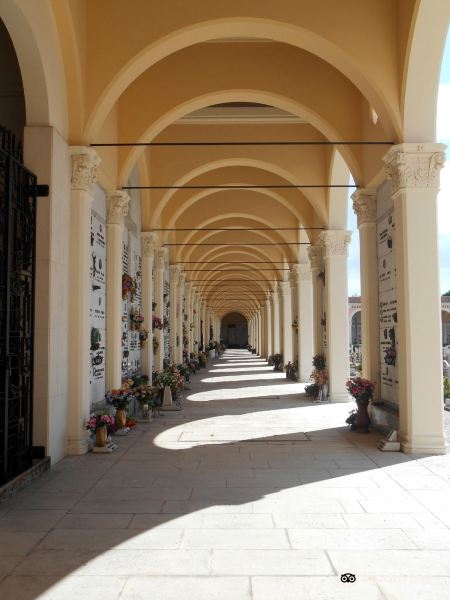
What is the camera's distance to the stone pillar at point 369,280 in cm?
1117

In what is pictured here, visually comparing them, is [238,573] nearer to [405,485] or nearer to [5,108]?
[405,485]

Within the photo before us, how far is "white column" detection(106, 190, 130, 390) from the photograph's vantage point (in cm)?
1129

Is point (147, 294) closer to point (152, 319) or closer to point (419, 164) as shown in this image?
point (152, 319)

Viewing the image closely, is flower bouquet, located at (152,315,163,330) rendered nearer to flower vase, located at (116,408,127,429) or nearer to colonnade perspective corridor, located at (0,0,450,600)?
Result: colonnade perspective corridor, located at (0,0,450,600)

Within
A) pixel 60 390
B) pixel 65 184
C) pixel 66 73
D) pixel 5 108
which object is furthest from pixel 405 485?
pixel 5 108

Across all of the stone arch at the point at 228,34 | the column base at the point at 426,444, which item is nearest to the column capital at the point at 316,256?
the stone arch at the point at 228,34

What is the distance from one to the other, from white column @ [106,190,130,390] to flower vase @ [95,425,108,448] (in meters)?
2.33

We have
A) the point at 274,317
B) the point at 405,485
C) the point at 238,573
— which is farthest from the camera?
the point at 274,317

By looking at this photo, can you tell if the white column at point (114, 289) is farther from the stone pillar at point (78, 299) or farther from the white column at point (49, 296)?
the white column at point (49, 296)

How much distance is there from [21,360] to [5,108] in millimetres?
4284

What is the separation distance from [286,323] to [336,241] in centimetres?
1277

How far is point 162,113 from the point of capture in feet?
37.5

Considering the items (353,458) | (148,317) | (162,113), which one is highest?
(162,113)

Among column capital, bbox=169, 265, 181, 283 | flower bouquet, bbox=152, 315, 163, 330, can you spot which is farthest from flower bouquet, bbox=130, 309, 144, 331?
column capital, bbox=169, 265, 181, 283
